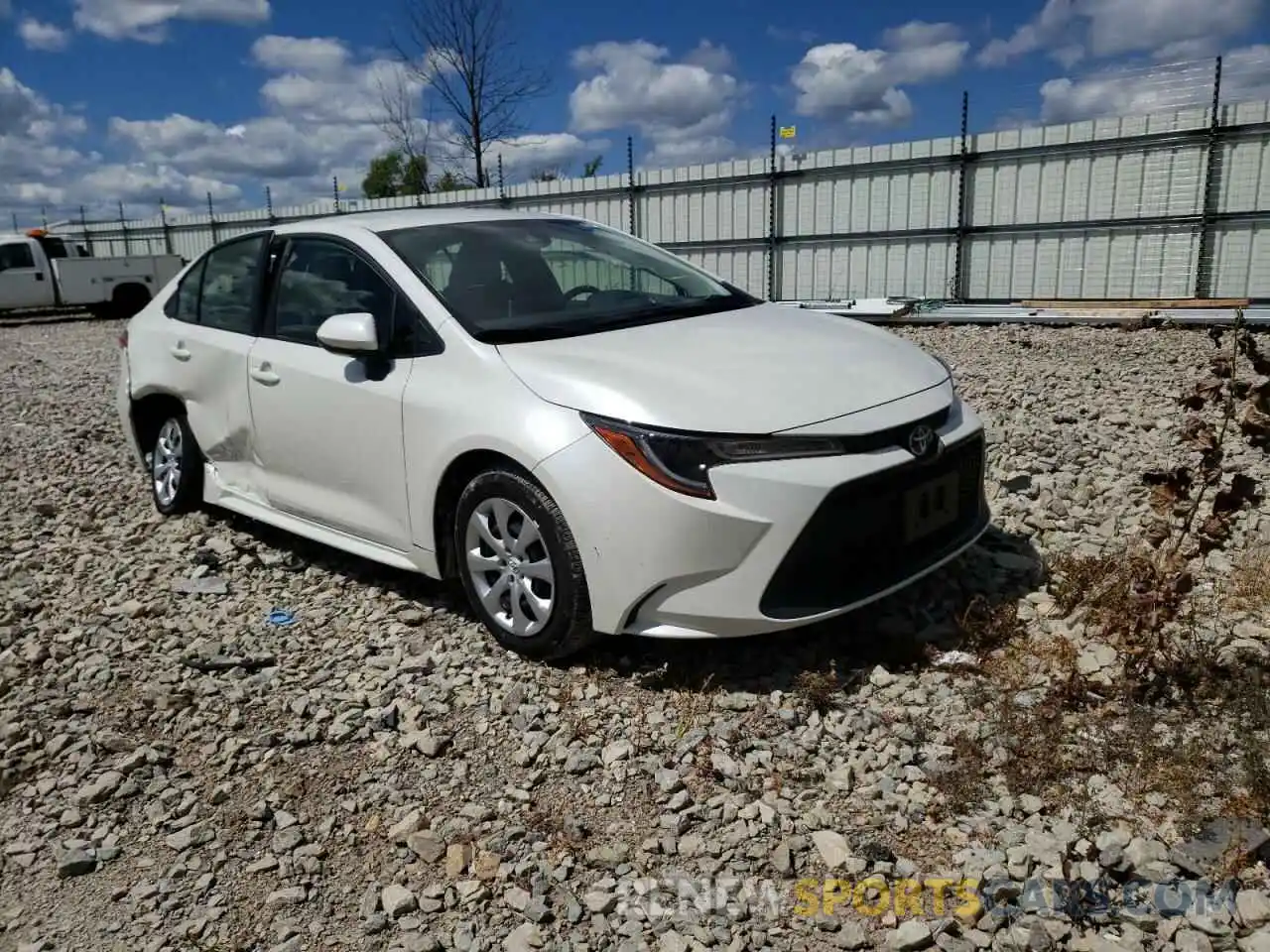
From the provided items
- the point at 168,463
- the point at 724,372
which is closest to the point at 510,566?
the point at 724,372

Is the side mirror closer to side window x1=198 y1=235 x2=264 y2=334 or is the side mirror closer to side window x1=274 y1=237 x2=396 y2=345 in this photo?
side window x1=274 y1=237 x2=396 y2=345

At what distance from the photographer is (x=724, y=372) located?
330 cm

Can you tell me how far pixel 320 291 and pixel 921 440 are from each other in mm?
2575

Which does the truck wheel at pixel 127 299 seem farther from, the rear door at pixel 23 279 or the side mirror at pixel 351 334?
the side mirror at pixel 351 334

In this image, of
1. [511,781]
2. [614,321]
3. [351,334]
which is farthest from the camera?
[614,321]

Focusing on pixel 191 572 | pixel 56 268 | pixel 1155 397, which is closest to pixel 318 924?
pixel 191 572

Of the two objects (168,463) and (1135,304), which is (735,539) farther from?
(1135,304)

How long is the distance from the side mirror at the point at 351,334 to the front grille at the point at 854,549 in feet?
5.69

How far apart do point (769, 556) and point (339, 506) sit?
194 centimetres

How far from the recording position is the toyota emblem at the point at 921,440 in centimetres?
325

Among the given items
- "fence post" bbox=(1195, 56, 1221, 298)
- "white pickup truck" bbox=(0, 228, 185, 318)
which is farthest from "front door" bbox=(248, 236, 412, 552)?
"white pickup truck" bbox=(0, 228, 185, 318)

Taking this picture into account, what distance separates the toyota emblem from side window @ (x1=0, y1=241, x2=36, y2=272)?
23485mm

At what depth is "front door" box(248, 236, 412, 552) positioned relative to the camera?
12.5 ft

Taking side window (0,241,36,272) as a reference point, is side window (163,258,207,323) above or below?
below
